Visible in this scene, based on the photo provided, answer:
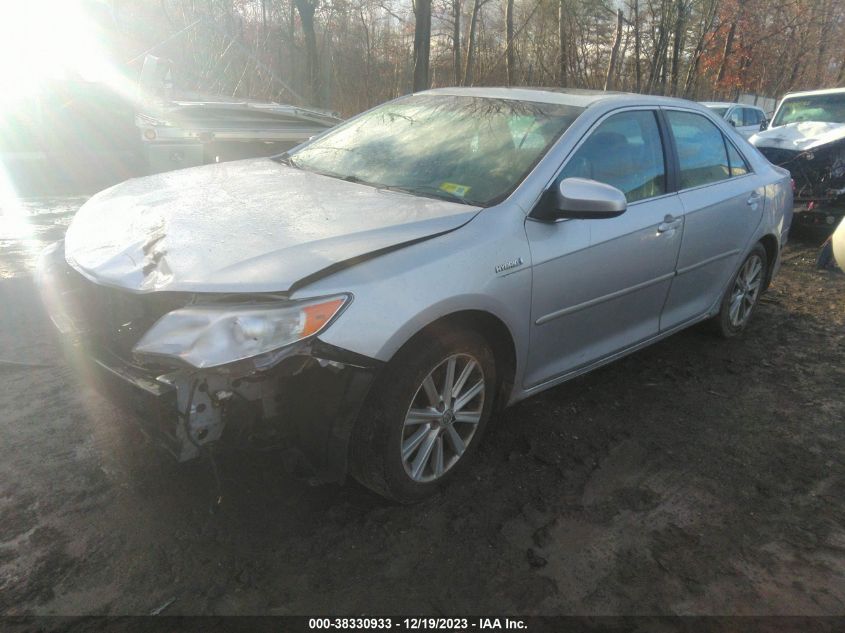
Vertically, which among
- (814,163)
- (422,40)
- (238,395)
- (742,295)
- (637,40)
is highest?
(637,40)

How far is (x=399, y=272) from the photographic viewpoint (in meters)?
2.48

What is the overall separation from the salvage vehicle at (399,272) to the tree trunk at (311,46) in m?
13.0

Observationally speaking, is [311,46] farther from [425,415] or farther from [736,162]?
[425,415]

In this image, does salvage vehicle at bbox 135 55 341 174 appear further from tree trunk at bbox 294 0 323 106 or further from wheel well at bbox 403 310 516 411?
tree trunk at bbox 294 0 323 106

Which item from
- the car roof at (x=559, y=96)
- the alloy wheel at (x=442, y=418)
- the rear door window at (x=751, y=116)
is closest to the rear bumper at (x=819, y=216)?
the car roof at (x=559, y=96)

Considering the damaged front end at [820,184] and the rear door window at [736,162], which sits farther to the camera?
the damaged front end at [820,184]

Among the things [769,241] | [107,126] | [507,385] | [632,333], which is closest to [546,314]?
[507,385]

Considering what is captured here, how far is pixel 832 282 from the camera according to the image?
6727mm

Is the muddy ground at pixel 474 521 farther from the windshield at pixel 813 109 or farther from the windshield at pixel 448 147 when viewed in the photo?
the windshield at pixel 813 109

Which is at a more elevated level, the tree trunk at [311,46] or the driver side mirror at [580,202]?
the tree trunk at [311,46]

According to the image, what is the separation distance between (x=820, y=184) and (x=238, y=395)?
337 inches

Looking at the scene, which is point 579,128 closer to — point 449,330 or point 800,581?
point 449,330

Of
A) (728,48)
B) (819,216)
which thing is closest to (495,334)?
(819,216)

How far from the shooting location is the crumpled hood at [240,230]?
7.93ft
